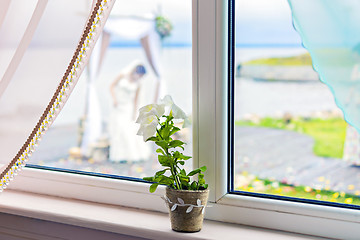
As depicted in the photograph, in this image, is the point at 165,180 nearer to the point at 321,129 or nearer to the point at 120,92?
the point at 321,129

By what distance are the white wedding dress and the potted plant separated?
43cm

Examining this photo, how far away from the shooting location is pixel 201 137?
128cm

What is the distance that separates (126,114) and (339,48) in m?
1.01

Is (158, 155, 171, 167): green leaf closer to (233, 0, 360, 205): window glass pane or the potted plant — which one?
the potted plant

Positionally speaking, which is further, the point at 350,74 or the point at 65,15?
the point at 65,15

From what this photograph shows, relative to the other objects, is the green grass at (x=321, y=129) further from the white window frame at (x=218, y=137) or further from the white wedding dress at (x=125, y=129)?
the white wedding dress at (x=125, y=129)

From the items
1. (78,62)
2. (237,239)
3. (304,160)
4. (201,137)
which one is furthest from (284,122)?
(78,62)

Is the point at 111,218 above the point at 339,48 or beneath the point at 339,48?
beneath

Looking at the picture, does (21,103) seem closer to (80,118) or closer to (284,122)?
(80,118)

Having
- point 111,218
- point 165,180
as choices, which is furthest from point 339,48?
point 111,218

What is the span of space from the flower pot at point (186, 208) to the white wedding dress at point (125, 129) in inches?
17.8

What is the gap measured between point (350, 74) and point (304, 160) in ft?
1.12

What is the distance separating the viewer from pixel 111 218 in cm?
131

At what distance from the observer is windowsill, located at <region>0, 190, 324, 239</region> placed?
3.87 feet
